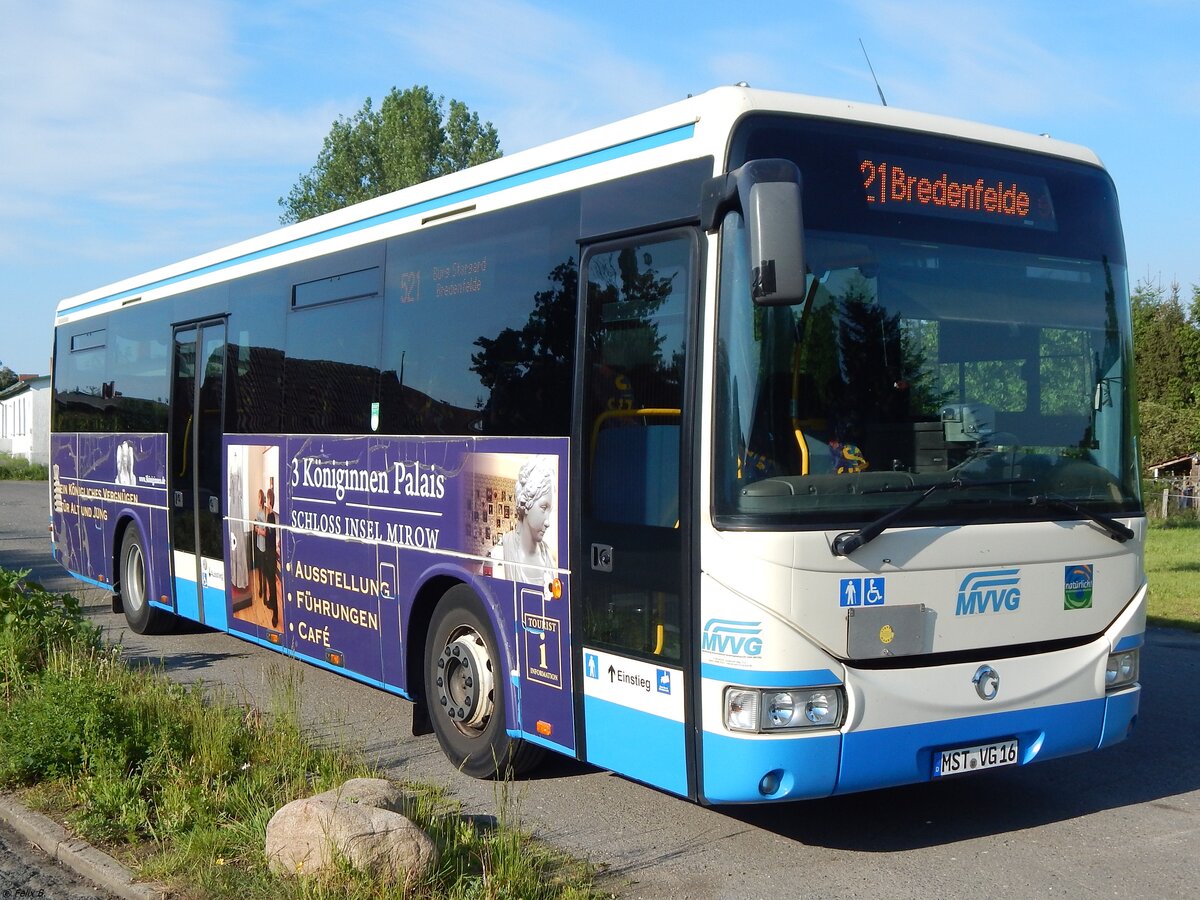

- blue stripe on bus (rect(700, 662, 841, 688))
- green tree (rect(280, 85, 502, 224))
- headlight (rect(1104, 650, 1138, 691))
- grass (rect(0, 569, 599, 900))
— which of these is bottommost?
grass (rect(0, 569, 599, 900))

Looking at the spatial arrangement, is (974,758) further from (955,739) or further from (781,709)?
(781,709)

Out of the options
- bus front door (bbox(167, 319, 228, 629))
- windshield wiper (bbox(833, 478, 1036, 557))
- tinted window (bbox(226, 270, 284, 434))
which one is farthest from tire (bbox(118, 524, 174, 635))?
windshield wiper (bbox(833, 478, 1036, 557))

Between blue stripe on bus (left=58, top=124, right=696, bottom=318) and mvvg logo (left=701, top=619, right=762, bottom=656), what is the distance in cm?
217

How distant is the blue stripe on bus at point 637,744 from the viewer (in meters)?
5.78

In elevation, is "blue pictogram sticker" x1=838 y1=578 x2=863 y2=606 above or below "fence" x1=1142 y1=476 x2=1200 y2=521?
above

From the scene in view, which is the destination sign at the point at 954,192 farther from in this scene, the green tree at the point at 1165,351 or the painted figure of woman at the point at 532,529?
the green tree at the point at 1165,351

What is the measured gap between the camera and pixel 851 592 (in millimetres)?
5508

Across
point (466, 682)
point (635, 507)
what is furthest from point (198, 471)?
point (635, 507)

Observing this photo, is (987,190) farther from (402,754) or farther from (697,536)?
(402,754)

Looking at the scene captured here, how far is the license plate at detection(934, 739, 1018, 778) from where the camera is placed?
5.79 meters

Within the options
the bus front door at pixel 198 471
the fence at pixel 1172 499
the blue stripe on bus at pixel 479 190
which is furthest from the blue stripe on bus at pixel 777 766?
the fence at pixel 1172 499

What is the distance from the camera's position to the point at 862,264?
5.70 meters

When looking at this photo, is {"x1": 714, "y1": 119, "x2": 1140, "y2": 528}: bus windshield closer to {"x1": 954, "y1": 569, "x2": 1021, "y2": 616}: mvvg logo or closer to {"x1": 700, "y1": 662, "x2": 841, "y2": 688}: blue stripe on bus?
{"x1": 954, "y1": 569, "x2": 1021, "y2": 616}: mvvg logo

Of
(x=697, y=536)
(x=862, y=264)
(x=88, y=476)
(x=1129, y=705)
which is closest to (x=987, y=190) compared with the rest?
(x=862, y=264)
